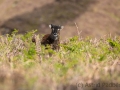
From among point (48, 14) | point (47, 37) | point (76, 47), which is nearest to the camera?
point (76, 47)

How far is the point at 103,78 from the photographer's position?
21.4ft

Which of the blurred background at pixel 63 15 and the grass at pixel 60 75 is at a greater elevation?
the blurred background at pixel 63 15

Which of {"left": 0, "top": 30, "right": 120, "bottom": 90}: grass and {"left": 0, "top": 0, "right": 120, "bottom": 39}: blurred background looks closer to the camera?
{"left": 0, "top": 30, "right": 120, "bottom": 90}: grass

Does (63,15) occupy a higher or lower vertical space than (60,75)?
higher

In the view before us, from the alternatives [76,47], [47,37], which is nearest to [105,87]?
[76,47]

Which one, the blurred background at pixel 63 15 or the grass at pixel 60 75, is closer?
the grass at pixel 60 75

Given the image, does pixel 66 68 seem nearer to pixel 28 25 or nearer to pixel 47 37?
pixel 47 37

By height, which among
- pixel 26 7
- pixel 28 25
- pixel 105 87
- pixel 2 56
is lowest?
pixel 105 87

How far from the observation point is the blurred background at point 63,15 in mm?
59875

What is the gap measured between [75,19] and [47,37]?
161 ft

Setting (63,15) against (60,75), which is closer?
(60,75)

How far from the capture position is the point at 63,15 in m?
64.8

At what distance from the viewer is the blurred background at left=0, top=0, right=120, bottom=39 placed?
5988cm

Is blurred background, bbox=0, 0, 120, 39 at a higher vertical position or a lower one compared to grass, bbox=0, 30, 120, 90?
higher
